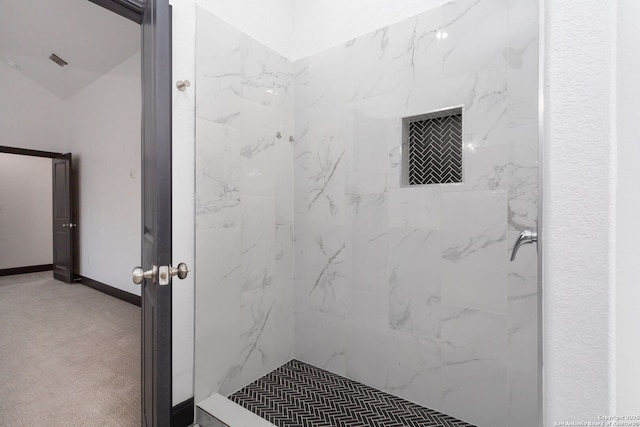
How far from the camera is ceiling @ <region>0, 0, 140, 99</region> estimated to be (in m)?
3.16

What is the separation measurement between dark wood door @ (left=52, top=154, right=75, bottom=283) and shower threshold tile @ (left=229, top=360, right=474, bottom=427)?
15.2 ft

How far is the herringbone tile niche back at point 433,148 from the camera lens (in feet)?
5.87

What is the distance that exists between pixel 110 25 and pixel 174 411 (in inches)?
147

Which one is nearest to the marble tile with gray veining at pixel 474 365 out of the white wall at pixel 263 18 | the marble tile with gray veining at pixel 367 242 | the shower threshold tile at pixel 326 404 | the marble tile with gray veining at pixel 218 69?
the shower threshold tile at pixel 326 404

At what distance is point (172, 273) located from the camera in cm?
115

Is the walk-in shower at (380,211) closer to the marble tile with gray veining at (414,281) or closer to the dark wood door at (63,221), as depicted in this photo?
the marble tile with gray veining at (414,281)

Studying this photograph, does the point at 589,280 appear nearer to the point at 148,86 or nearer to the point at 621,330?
the point at 621,330

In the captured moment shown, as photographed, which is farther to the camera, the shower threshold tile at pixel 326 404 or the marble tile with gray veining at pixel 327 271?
the marble tile with gray veining at pixel 327 271

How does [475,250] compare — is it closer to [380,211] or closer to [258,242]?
[380,211]

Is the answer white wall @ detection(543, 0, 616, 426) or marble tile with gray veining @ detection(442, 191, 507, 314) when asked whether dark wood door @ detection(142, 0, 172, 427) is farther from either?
marble tile with gray veining @ detection(442, 191, 507, 314)

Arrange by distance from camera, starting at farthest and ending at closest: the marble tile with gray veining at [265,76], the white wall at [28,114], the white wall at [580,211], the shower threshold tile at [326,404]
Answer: the white wall at [28,114], the marble tile with gray veining at [265,76], the shower threshold tile at [326,404], the white wall at [580,211]

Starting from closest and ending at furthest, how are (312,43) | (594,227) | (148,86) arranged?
(594,227), (148,86), (312,43)

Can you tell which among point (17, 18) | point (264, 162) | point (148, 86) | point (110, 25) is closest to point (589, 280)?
point (148, 86)

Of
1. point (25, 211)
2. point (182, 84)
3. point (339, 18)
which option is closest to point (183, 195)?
point (182, 84)
